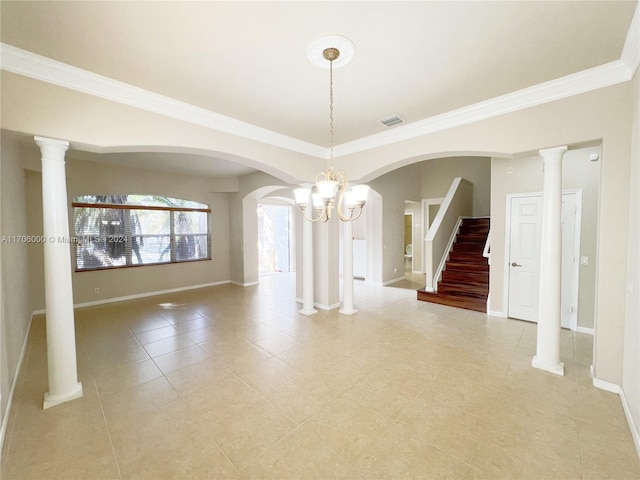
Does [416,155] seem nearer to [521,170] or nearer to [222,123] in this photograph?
[521,170]

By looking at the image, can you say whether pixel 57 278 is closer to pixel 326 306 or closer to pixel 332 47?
pixel 332 47

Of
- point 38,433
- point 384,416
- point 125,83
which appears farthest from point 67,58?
point 384,416

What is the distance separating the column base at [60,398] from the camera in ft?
7.84

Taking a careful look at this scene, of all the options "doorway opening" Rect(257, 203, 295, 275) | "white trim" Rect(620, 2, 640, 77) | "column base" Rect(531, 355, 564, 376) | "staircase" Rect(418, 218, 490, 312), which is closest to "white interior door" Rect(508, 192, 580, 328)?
"staircase" Rect(418, 218, 490, 312)

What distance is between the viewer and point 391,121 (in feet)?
11.5

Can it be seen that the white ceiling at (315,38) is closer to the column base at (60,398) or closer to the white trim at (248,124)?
the white trim at (248,124)

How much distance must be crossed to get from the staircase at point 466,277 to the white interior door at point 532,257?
650 millimetres

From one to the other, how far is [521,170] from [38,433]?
6.47 meters

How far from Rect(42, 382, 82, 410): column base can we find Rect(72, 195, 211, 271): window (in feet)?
13.2

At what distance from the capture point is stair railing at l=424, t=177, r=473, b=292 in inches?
226

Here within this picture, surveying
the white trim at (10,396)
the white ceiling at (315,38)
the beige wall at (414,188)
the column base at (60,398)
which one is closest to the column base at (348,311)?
the beige wall at (414,188)

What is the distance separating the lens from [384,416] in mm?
2236

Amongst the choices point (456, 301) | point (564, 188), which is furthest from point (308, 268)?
point (564, 188)

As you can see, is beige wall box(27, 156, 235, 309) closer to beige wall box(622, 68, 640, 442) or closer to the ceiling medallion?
the ceiling medallion
